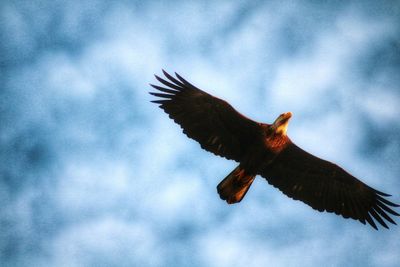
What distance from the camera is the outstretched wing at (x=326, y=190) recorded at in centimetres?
940

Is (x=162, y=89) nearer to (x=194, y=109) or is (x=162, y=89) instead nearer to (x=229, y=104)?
(x=194, y=109)

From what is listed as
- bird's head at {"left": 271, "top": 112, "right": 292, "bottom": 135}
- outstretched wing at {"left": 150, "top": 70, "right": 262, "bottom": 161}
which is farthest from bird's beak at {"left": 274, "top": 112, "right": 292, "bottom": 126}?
outstretched wing at {"left": 150, "top": 70, "right": 262, "bottom": 161}

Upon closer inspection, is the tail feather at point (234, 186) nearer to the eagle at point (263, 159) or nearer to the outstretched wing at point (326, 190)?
the eagle at point (263, 159)

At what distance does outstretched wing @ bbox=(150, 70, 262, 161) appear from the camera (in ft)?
30.2

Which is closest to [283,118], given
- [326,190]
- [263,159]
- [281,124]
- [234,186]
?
[281,124]

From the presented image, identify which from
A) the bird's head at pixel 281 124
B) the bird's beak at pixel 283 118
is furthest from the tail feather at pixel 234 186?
the bird's beak at pixel 283 118

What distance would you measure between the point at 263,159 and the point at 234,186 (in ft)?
2.93

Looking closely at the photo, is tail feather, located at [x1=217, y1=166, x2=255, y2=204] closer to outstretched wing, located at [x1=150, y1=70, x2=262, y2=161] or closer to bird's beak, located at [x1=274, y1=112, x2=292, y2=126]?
outstretched wing, located at [x1=150, y1=70, x2=262, y2=161]

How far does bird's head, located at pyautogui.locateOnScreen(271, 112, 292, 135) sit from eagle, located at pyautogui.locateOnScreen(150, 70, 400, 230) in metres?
0.02

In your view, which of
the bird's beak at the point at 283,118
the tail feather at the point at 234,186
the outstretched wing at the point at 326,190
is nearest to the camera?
the bird's beak at the point at 283,118

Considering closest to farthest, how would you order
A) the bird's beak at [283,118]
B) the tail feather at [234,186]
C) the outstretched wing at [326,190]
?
the bird's beak at [283,118] < the tail feather at [234,186] < the outstretched wing at [326,190]

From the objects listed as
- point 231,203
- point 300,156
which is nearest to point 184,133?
point 231,203

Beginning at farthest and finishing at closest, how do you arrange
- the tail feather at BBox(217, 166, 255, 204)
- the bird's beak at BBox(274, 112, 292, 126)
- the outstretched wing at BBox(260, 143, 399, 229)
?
the outstretched wing at BBox(260, 143, 399, 229)
the tail feather at BBox(217, 166, 255, 204)
the bird's beak at BBox(274, 112, 292, 126)

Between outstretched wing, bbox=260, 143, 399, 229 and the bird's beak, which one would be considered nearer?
the bird's beak
